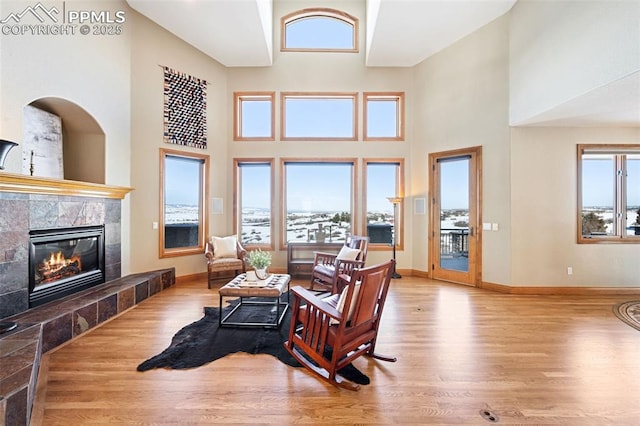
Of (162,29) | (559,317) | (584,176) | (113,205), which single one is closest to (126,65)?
(162,29)

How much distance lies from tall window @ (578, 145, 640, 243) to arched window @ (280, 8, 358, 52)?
5.04 metres

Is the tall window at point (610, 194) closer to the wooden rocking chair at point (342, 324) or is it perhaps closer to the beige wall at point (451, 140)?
the beige wall at point (451, 140)

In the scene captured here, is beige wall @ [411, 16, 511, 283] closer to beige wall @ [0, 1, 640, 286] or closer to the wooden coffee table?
beige wall @ [0, 1, 640, 286]

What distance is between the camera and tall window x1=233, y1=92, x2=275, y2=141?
19.4ft

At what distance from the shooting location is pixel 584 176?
179 inches

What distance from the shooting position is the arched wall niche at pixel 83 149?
3.91 metres

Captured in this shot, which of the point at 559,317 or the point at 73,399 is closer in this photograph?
the point at 73,399

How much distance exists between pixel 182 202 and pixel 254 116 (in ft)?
7.95

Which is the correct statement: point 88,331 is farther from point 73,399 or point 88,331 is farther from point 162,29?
point 162,29

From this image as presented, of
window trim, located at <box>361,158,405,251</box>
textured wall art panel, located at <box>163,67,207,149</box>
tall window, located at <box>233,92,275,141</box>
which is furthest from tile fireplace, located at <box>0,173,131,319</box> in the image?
window trim, located at <box>361,158,405,251</box>

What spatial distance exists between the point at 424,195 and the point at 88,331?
583 centimetres

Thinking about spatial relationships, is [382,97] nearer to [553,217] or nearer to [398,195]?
[398,195]

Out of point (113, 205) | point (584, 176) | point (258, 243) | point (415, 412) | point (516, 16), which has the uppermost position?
point (516, 16)

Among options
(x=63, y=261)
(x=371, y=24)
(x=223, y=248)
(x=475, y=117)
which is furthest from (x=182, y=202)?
(x=475, y=117)
